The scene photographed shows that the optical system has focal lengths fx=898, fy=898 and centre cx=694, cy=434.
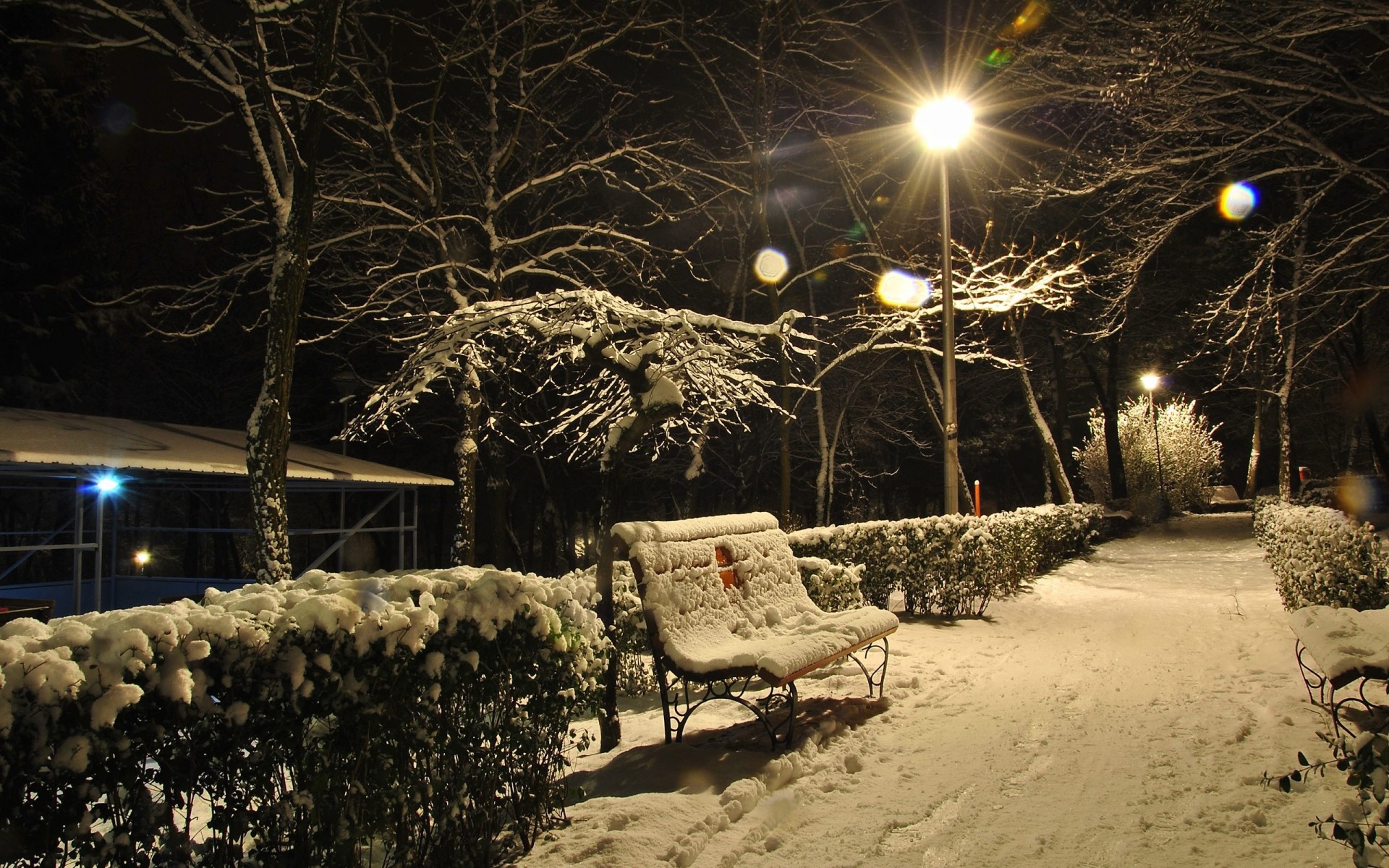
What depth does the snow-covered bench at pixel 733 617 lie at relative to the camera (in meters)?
4.68

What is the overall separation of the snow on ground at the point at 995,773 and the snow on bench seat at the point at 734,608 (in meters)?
0.50

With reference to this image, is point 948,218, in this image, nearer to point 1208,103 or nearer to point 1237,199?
point 1208,103

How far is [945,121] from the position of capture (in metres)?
11.0

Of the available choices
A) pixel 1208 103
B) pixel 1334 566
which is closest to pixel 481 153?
pixel 1208 103

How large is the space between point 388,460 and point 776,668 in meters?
28.4

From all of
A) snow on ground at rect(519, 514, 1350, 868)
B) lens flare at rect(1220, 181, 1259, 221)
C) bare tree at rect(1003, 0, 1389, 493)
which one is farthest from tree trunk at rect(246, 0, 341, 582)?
lens flare at rect(1220, 181, 1259, 221)

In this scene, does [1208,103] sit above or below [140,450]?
above

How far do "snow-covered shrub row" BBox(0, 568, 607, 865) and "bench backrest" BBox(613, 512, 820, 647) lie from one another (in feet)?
3.87

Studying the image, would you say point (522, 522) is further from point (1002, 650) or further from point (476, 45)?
point (1002, 650)

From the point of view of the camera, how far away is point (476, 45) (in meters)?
14.1

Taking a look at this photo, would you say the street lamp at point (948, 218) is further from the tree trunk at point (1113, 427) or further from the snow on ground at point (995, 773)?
the tree trunk at point (1113, 427)

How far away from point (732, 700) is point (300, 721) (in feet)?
11.7

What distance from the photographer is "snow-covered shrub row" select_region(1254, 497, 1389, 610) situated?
7.76 meters

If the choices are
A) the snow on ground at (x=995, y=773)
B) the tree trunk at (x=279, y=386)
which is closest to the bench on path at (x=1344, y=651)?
the snow on ground at (x=995, y=773)
